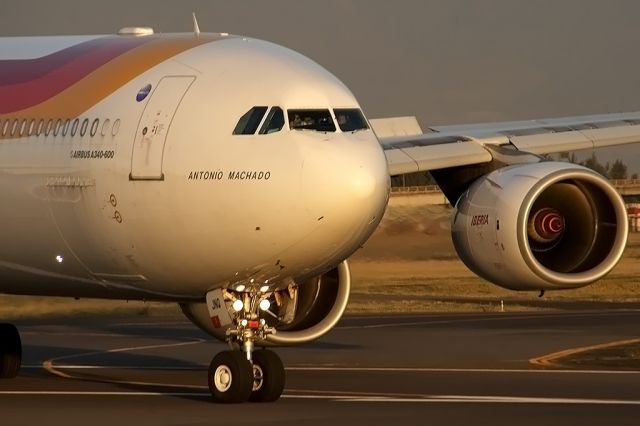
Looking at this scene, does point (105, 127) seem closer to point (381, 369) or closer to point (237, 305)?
point (237, 305)

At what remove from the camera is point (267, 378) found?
2178cm

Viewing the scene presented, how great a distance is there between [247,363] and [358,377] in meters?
5.10

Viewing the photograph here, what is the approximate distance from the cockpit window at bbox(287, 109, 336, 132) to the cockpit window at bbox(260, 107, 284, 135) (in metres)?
0.10

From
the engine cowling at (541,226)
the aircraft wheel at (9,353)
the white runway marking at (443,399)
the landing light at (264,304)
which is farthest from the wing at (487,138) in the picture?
the aircraft wheel at (9,353)

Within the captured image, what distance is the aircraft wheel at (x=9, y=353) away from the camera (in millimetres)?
26375

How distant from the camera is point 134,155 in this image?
21.6 m

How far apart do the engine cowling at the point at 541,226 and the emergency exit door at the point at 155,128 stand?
4618mm

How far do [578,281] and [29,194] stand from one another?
694cm

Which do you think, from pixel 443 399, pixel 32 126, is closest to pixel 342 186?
pixel 443 399

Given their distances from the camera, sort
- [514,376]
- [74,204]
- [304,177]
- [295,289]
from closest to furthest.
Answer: [304,177] < [74,204] < [295,289] < [514,376]

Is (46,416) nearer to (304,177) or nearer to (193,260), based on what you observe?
(193,260)

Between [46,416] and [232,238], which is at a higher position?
[232,238]

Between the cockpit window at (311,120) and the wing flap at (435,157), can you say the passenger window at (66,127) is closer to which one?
the cockpit window at (311,120)

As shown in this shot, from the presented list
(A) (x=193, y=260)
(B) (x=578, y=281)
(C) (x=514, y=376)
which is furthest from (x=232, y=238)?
(C) (x=514, y=376)
